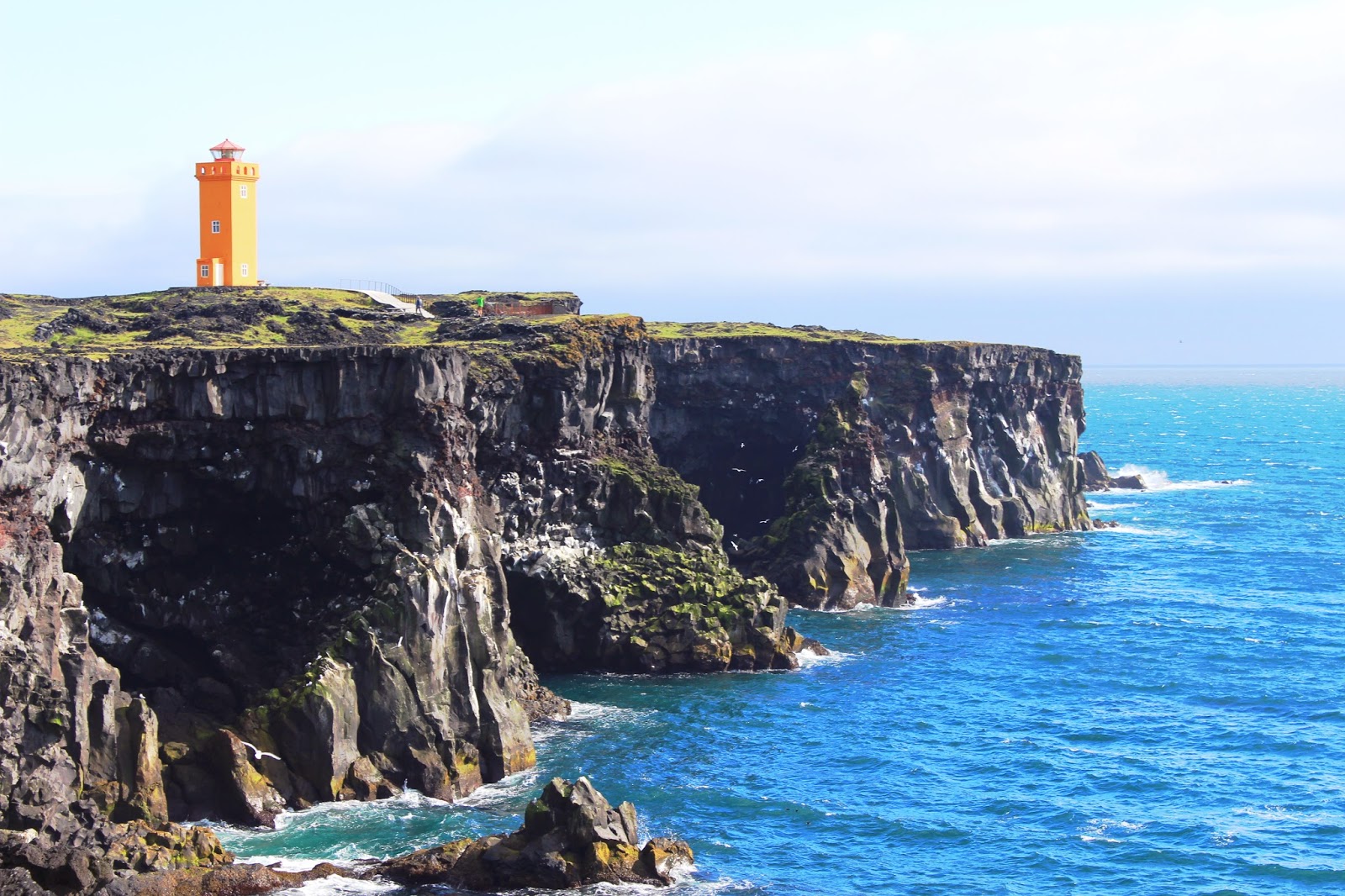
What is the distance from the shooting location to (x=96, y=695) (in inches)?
2534

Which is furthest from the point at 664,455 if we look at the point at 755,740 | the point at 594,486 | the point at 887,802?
the point at 887,802

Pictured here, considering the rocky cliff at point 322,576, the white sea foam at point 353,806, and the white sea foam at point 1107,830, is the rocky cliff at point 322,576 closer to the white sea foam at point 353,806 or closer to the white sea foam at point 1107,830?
the white sea foam at point 353,806

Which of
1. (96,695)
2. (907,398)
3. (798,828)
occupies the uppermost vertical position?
(907,398)

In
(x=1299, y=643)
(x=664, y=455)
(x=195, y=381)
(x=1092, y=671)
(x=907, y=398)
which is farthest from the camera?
(x=907, y=398)

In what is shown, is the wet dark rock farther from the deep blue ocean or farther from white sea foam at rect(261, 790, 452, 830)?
white sea foam at rect(261, 790, 452, 830)

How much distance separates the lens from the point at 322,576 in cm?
7831

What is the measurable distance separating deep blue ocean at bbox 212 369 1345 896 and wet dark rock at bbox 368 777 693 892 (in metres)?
1.42

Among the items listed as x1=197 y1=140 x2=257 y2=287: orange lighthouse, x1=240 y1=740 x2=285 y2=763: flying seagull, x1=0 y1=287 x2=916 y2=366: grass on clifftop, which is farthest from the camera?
x1=197 y1=140 x2=257 y2=287: orange lighthouse

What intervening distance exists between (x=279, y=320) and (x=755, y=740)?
4308 centimetres

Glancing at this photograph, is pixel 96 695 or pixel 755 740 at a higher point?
pixel 96 695

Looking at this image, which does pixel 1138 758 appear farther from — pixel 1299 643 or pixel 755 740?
pixel 1299 643

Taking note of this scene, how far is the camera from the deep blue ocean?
64.5 metres

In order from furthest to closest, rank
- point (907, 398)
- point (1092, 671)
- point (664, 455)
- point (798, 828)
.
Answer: point (907, 398)
point (664, 455)
point (1092, 671)
point (798, 828)

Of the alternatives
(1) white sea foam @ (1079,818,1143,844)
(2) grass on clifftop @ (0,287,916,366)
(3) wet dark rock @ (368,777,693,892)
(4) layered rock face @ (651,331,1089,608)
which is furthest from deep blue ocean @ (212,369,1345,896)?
(2) grass on clifftop @ (0,287,916,366)
